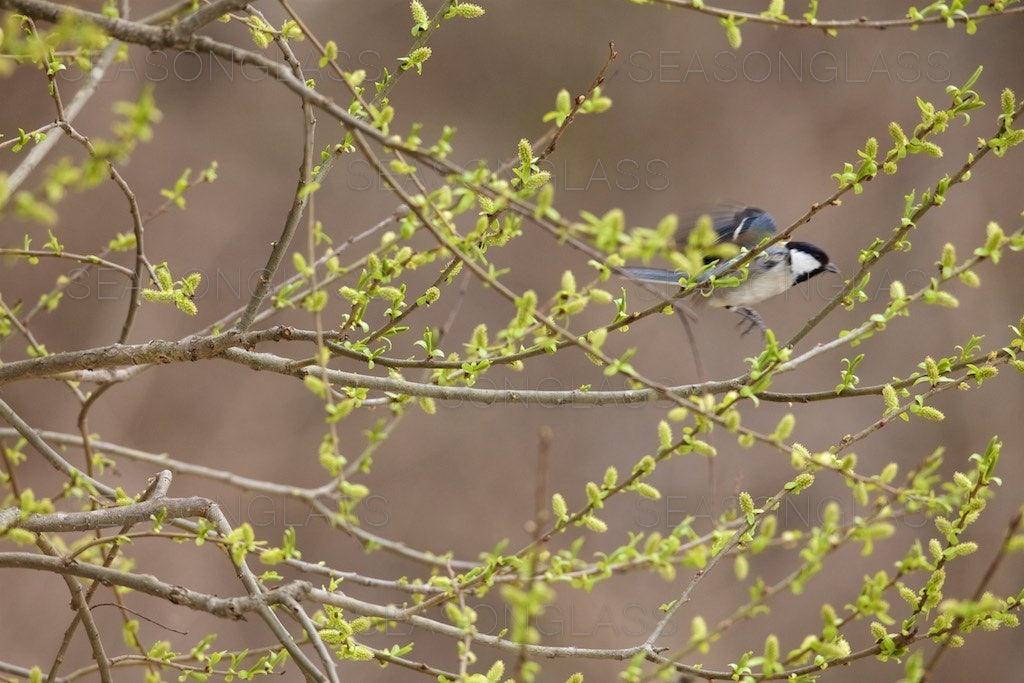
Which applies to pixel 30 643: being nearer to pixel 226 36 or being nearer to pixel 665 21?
pixel 226 36

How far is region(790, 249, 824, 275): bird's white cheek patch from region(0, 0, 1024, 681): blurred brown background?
794 millimetres

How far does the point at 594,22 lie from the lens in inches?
130

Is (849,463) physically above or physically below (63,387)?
below

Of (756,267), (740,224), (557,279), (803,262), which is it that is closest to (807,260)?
(803,262)

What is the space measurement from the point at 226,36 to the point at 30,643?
2.02 metres

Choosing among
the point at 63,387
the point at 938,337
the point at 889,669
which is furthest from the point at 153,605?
the point at 938,337

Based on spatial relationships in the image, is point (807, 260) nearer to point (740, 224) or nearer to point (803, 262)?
point (803, 262)

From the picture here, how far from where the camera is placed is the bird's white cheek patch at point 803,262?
2033 mm

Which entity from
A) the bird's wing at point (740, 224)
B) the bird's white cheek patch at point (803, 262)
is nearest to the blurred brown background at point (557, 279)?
the bird's white cheek patch at point (803, 262)

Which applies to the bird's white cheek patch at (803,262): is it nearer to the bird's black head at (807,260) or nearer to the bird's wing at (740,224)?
the bird's black head at (807,260)

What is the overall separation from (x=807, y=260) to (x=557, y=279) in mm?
1366

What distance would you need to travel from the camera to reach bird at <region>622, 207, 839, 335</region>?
178 cm

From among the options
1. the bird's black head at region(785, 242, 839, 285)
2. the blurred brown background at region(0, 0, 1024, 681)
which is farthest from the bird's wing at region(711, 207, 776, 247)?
the blurred brown background at region(0, 0, 1024, 681)

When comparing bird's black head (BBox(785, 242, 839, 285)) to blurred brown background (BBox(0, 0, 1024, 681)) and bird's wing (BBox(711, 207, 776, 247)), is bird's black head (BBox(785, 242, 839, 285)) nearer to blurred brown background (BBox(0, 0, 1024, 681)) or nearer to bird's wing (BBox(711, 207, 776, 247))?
bird's wing (BBox(711, 207, 776, 247))
